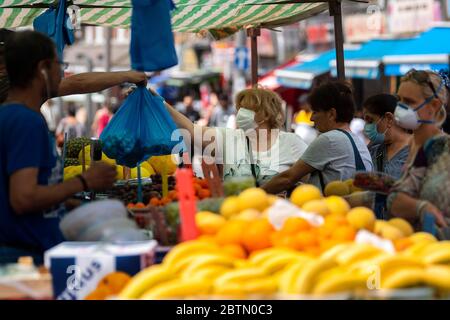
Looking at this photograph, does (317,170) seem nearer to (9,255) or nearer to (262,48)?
(9,255)

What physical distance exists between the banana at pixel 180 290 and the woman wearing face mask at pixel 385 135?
11.7 feet

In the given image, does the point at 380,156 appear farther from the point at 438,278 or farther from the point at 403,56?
the point at 403,56

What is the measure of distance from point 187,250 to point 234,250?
18cm

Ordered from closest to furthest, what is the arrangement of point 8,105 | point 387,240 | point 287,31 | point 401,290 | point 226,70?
1. point 401,290
2. point 387,240
3. point 8,105
4. point 226,70
5. point 287,31

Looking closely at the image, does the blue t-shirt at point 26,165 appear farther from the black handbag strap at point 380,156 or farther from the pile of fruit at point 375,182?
the black handbag strap at point 380,156

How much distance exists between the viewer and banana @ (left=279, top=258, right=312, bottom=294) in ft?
9.63

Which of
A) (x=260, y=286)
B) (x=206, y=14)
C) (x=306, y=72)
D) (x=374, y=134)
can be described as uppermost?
(x=206, y=14)

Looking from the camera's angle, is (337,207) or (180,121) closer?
(337,207)

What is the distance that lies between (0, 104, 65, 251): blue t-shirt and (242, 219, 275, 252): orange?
93 centimetres

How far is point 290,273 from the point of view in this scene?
2.99 metres

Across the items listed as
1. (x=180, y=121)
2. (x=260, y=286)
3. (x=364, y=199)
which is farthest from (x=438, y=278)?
(x=180, y=121)

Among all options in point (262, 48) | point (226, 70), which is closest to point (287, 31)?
point (262, 48)
